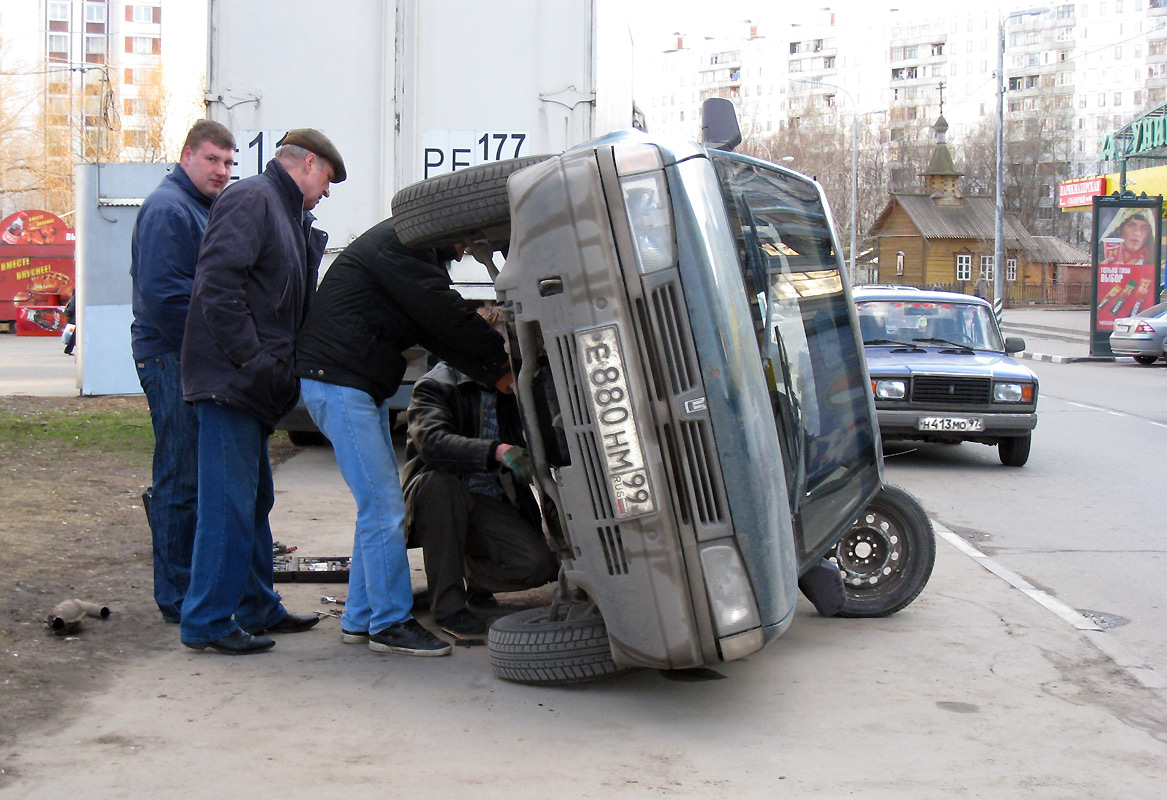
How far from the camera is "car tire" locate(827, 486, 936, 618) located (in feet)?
19.0

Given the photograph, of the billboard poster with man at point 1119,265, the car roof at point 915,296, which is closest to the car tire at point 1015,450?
the car roof at point 915,296

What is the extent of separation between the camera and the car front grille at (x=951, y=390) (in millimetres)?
10953

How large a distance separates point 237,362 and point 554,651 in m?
1.65

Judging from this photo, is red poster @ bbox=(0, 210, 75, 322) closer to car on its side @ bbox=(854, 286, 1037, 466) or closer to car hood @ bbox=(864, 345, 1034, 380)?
car hood @ bbox=(864, 345, 1034, 380)

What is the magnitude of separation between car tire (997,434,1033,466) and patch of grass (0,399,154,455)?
768 centimetres

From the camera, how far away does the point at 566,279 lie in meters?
3.98

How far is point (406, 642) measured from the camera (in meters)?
4.93

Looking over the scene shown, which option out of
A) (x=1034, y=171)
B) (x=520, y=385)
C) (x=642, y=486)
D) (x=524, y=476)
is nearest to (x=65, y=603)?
(x=524, y=476)

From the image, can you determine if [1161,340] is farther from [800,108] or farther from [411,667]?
[800,108]

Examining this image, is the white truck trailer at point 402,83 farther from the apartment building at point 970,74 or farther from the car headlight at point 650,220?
the apartment building at point 970,74

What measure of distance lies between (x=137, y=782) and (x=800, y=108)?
396 ft

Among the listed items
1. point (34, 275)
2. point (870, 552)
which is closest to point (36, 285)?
point (34, 275)

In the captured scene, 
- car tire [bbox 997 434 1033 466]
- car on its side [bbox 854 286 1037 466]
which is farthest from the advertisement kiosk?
car tire [bbox 997 434 1033 466]

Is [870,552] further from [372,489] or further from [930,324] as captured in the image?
[930,324]
